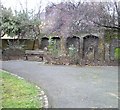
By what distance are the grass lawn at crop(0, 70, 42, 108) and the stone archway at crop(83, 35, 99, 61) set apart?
33.6 ft

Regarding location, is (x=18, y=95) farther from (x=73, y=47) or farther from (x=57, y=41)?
(x=57, y=41)

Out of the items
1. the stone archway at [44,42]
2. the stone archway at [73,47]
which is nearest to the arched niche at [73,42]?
the stone archway at [73,47]

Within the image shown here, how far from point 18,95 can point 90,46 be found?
13137 mm

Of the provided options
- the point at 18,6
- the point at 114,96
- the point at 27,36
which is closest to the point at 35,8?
the point at 18,6

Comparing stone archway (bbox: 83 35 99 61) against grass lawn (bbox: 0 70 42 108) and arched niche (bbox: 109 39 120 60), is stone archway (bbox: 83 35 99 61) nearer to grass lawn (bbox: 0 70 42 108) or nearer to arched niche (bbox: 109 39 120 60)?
arched niche (bbox: 109 39 120 60)

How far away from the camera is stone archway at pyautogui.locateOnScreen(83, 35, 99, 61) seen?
787 inches

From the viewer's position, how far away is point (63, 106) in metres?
7.04

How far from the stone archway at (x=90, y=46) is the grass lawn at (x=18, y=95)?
33.6ft

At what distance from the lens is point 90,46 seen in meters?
20.6

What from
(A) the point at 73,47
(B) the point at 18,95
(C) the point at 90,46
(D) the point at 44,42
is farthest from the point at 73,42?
(B) the point at 18,95

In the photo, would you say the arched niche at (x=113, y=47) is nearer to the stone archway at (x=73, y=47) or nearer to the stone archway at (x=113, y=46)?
the stone archway at (x=113, y=46)

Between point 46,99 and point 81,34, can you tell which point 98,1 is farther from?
point 46,99

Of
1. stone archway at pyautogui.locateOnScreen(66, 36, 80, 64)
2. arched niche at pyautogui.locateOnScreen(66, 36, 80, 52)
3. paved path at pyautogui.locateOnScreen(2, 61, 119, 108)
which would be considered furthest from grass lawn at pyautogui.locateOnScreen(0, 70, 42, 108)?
arched niche at pyautogui.locateOnScreen(66, 36, 80, 52)

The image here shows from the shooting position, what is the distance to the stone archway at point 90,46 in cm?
1998
